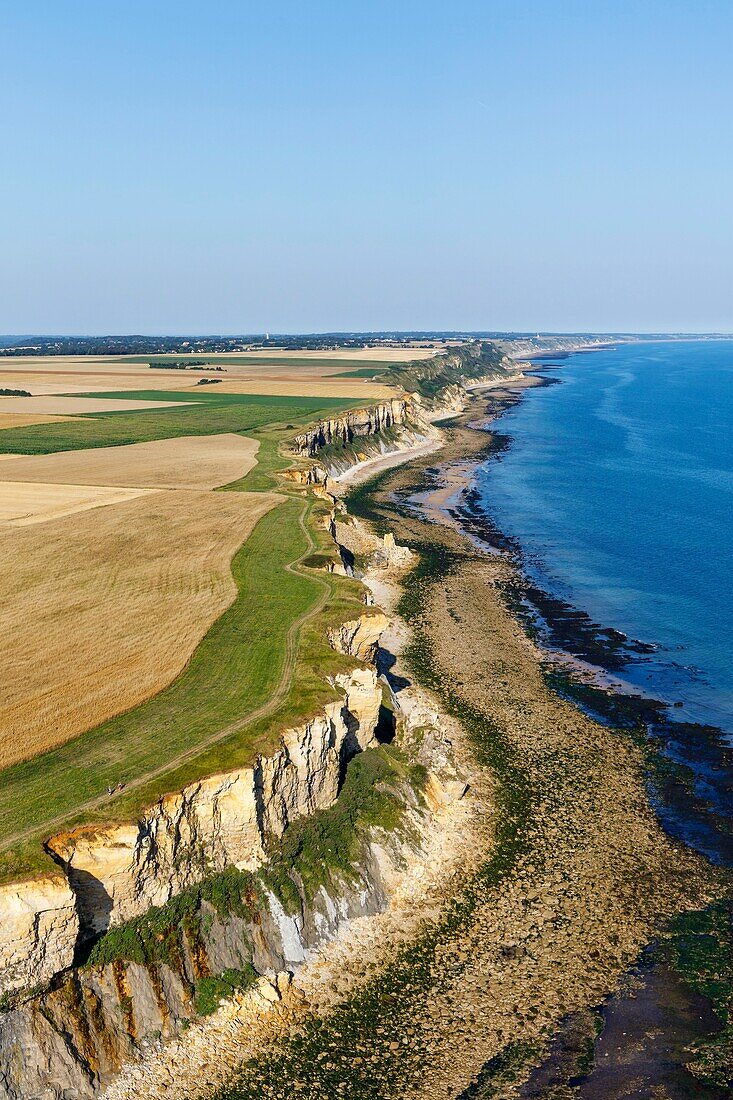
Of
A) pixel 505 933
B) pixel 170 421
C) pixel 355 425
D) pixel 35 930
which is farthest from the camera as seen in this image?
pixel 170 421

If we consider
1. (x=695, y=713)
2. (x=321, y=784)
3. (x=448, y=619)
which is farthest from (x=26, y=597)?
(x=695, y=713)

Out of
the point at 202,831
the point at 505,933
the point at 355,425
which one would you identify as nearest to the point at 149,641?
the point at 202,831

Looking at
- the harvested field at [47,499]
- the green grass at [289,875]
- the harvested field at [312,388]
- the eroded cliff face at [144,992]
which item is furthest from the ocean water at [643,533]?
the harvested field at [47,499]

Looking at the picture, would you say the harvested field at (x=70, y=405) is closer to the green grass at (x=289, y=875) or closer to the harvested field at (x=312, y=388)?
the harvested field at (x=312, y=388)

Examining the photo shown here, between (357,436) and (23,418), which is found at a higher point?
(23,418)

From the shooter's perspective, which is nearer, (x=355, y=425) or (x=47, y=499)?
(x=47, y=499)

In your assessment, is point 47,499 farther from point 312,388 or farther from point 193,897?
point 312,388

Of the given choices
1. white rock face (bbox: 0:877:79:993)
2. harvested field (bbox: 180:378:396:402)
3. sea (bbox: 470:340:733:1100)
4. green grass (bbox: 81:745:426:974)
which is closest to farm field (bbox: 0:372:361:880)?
white rock face (bbox: 0:877:79:993)
